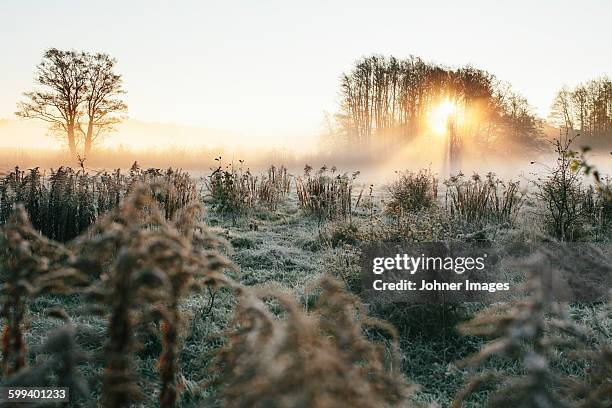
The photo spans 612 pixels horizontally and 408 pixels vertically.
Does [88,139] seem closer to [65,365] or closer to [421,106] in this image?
[421,106]

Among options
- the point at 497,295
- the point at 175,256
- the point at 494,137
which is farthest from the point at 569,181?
the point at 494,137

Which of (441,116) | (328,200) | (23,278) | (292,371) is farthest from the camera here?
(441,116)

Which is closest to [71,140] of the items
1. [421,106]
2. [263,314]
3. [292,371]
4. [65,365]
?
[421,106]

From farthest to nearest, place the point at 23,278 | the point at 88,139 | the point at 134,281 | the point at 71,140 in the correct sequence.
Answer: the point at 88,139 → the point at 71,140 → the point at 23,278 → the point at 134,281

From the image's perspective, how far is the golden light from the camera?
2596 cm

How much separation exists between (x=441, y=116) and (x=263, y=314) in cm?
2680

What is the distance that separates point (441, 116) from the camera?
26.5 metres

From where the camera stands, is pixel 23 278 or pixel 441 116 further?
pixel 441 116

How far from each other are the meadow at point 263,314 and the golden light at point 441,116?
16.8 metres

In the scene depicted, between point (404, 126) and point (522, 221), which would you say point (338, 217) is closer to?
point (522, 221)

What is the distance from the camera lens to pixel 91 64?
78.4 ft

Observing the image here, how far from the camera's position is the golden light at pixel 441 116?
2596 centimetres

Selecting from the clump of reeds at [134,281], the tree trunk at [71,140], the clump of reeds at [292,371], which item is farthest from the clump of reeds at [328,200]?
the tree trunk at [71,140]

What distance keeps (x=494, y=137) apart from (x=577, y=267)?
74.7 feet
